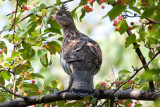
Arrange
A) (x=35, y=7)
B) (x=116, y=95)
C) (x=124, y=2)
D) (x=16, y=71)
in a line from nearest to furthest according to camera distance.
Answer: (x=124, y=2)
(x=116, y=95)
(x=16, y=71)
(x=35, y=7)

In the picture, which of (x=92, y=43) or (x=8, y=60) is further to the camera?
(x=92, y=43)

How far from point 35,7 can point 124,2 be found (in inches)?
89.8

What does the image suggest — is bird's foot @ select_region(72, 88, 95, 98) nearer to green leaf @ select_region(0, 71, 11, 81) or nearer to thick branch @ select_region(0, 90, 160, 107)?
thick branch @ select_region(0, 90, 160, 107)

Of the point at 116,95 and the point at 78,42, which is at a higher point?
the point at 78,42

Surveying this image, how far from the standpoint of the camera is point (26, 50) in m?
3.70

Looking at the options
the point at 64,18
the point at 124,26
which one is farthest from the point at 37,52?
the point at 64,18

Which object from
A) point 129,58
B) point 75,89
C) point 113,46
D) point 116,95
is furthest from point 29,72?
point 129,58

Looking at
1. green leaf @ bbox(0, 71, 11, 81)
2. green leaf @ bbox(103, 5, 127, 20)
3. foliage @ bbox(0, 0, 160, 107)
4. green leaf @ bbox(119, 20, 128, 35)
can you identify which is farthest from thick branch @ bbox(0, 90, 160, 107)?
green leaf @ bbox(103, 5, 127, 20)

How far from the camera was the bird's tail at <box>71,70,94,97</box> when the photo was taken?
140 inches

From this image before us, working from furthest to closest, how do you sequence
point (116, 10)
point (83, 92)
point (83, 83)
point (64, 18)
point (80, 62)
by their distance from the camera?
point (64, 18) → point (80, 62) → point (83, 83) → point (83, 92) → point (116, 10)

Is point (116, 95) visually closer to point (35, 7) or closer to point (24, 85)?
point (24, 85)

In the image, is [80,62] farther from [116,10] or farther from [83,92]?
[116,10]

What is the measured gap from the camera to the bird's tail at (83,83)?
3.55 metres

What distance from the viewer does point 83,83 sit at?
381 centimetres
